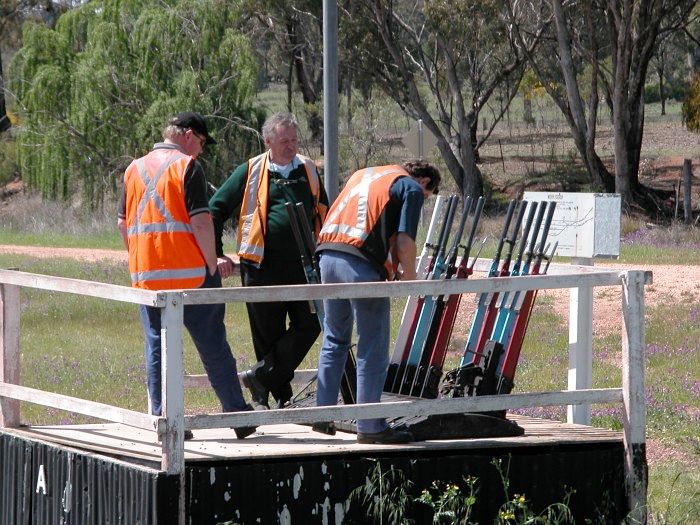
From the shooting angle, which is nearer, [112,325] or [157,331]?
[157,331]

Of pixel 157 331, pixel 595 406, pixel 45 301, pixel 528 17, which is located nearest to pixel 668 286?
pixel 595 406

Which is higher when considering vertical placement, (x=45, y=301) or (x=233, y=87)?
(x=233, y=87)

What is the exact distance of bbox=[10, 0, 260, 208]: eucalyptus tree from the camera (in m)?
35.8

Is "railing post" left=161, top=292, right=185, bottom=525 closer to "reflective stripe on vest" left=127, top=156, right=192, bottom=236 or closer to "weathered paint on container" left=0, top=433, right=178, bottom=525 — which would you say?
"weathered paint on container" left=0, top=433, right=178, bottom=525

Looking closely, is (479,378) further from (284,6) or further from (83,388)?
(284,6)

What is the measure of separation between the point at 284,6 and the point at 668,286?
2446 centimetres

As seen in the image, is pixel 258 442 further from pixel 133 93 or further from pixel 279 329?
pixel 133 93

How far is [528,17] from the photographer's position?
1438 inches

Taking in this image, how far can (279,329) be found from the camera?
7.98 m

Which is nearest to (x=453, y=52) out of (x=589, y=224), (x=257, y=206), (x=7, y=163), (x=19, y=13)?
(x=7, y=163)

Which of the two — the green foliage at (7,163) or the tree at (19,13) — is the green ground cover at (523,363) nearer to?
the green foliage at (7,163)

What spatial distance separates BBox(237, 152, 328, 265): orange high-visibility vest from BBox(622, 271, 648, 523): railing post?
6.84ft

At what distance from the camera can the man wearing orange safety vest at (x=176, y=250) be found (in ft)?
22.0

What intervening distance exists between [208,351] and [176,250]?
547 millimetres
